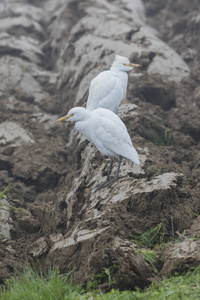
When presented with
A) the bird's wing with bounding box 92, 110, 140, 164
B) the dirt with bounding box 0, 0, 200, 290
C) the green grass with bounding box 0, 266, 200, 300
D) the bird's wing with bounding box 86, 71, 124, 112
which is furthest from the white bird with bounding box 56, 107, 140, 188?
the green grass with bounding box 0, 266, 200, 300

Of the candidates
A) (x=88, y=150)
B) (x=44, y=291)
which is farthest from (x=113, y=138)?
(x=44, y=291)

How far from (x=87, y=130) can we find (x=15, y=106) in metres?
3.58

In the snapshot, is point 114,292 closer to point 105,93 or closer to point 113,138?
point 113,138

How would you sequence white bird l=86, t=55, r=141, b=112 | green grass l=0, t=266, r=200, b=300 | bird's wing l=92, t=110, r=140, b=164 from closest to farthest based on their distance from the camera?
green grass l=0, t=266, r=200, b=300
bird's wing l=92, t=110, r=140, b=164
white bird l=86, t=55, r=141, b=112

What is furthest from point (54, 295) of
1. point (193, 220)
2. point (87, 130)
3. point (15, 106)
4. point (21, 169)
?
point (15, 106)

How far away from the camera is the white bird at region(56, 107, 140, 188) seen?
5457 millimetres

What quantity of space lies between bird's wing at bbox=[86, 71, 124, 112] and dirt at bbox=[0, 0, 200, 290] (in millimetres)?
402

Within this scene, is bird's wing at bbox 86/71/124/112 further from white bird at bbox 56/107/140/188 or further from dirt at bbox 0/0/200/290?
white bird at bbox 56/107/140/188

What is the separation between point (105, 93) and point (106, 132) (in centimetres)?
140

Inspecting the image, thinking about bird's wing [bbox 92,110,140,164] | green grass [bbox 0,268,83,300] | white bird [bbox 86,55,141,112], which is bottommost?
green grass [bbox 0,268,83,300]

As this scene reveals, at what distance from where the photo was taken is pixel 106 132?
5.56 metres

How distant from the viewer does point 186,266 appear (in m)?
3.70

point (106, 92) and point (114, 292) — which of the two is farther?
point (106, 92)

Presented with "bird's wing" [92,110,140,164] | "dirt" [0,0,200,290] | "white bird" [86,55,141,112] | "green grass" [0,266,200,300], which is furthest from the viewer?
"white bird" [86,55,141,112]
